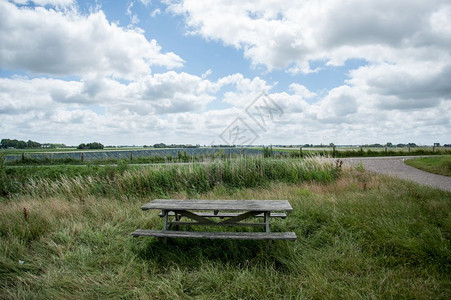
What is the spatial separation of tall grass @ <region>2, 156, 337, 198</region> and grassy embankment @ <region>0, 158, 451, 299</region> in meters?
1.80

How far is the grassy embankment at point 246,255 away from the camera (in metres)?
2.67

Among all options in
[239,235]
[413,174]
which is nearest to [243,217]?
[239,235]

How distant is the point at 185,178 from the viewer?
306 inches

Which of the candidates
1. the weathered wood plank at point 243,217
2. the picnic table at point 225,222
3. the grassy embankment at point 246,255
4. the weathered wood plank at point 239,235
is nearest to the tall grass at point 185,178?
the grassy embankment at point 246,255

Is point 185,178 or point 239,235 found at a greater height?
point 185,178

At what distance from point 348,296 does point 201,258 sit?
1755 mm

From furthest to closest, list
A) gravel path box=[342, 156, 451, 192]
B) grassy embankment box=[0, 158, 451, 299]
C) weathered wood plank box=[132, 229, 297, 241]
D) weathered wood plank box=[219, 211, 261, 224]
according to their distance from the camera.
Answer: gravel path box=[342, 156, 451, 192], weathered wood plank box=[219, 211, 261, 224], weathered wood plank box=[132, 229, 297, 241], grassy embankment box=[0, 158, 451, 299]

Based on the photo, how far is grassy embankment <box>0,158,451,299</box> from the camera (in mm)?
2672

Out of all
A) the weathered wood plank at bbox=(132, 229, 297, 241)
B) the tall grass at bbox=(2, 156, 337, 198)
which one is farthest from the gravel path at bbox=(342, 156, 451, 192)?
the weathered wood plank at bbox=(132, 229, 297, 241)

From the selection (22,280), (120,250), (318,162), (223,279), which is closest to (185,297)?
(223,279)

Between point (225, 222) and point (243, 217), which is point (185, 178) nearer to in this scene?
point (225, 222)

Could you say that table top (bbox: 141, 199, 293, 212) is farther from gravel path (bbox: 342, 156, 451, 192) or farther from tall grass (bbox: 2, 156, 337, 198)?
gravel path (bbox: 342, 156, 451, 192)

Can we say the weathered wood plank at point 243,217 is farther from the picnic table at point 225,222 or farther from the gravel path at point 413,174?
the gravel path at point 413,174

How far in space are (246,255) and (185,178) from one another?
463 centimetres
